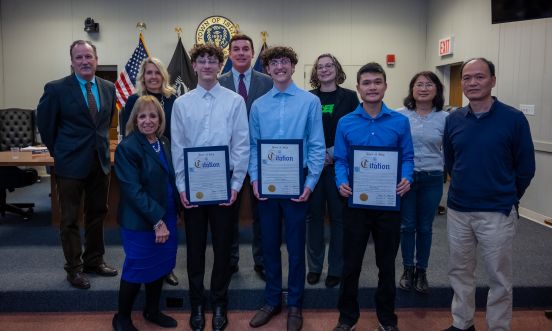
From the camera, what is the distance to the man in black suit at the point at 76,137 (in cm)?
282

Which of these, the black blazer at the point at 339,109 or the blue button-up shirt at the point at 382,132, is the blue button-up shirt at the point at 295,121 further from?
the black blazer at the point at 339,109

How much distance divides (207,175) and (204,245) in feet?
1.43

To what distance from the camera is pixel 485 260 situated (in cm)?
232

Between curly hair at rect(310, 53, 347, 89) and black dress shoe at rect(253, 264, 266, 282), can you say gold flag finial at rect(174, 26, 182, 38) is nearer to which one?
curly hair at rect(310, 53, 347, 89)

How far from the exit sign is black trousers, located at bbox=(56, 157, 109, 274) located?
18.3ft

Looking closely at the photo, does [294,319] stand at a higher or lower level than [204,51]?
lower

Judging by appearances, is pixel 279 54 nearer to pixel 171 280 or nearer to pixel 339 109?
pixel 339 109

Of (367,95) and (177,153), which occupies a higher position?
(367,95)

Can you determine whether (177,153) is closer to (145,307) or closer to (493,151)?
(145,307)

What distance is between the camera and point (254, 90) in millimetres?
2934

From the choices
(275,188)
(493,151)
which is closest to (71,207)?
(275,188)

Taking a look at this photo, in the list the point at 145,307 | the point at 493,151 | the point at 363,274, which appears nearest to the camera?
the point at 493,151

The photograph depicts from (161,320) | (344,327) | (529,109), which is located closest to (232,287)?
(161,320)

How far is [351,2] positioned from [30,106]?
5.73m
